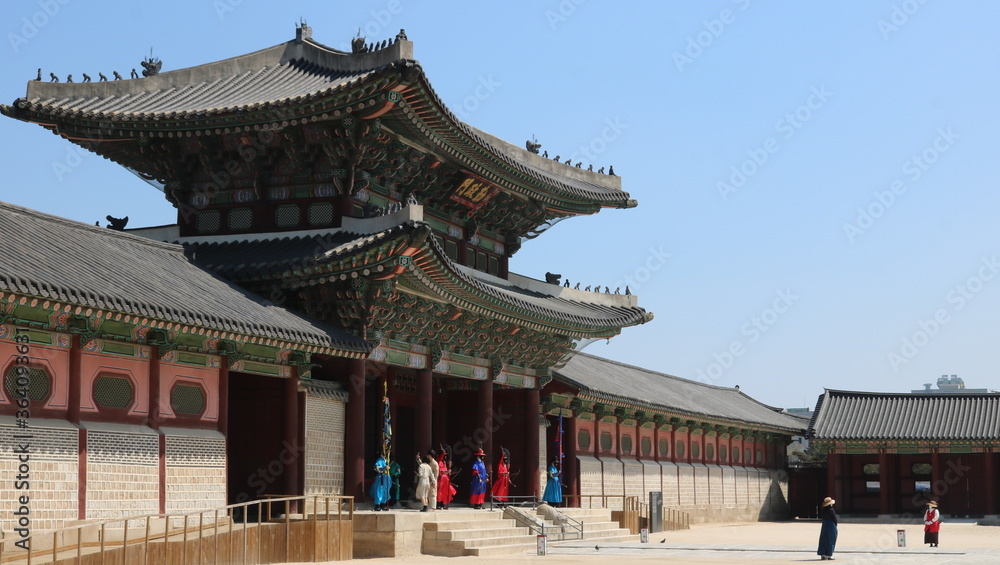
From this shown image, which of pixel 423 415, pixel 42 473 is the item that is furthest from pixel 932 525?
pixel 42 473

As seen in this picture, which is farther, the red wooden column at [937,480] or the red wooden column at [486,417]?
the red wooden column at [937,480]

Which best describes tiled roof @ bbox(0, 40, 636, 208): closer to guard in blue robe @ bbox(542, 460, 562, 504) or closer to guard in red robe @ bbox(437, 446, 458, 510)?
guard in red robe @ bbox(437, 446, 458, 510)

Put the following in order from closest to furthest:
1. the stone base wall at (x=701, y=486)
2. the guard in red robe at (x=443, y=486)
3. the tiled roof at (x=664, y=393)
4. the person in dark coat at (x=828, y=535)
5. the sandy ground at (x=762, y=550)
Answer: the sandy ground at (x=762, y=550), the person in dark coat at (x=828, y=535), the guard in red robe at (x=443, y=486), the tiled roof at (x=664, y=393), the stone base wall at (x=701, y=486)

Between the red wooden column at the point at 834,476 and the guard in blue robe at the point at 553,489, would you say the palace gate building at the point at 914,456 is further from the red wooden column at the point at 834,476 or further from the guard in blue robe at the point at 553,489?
the guard in blue robe at the point at 553,489

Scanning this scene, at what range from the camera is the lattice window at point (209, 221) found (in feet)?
97.5

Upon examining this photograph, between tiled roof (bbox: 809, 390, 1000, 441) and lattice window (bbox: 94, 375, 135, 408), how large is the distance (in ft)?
128

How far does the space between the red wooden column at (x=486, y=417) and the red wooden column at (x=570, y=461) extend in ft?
23.4

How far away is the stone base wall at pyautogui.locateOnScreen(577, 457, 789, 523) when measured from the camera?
42.9 metres

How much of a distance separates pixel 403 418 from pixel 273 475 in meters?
8.63

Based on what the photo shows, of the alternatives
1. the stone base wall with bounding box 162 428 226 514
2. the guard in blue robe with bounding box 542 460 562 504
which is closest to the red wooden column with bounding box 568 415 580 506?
the guard in blue robe with bounding box 542 460 562 504

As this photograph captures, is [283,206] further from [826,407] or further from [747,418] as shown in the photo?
[826,407]

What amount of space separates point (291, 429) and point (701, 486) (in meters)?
28.4

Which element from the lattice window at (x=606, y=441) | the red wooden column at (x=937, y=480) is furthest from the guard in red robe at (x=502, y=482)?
the red wooden column at (x=937, y=480)

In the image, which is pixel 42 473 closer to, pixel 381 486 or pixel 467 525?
pixel 381 486
